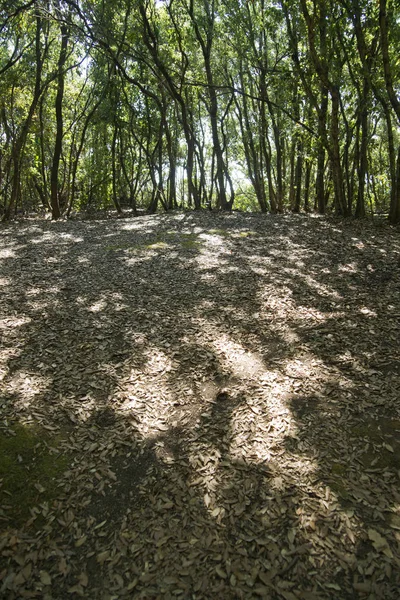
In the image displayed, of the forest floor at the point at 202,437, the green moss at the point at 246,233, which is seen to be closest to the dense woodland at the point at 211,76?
the green moss at the point at 246,233

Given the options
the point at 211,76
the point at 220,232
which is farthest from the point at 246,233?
the point at 211,76

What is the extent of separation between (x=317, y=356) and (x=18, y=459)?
3338mm

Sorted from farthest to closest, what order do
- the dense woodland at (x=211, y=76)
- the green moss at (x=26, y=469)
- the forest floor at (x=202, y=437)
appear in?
the dense woodland at (x=211, y=76), the green moss at (x=26, y=469), the forest floor at (x=202, y=437)

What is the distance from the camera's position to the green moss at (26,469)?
294cm

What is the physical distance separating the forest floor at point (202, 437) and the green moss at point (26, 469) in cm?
1

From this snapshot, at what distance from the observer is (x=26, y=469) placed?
3205mm

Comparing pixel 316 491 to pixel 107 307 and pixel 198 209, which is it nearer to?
pixel 107 307

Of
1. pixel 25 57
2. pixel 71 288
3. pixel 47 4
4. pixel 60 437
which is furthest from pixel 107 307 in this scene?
pixel 25 57

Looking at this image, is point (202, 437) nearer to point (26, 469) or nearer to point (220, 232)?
point (26, 469)

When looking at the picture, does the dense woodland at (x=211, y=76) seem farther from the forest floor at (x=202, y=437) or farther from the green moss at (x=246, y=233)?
the forest floor at (x=202, y=437)

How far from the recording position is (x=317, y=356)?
4551 mm

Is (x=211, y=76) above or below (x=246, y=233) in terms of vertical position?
above

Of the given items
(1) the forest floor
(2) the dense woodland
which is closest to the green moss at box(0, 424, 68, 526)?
(1) the forest floor

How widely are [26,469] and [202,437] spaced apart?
1549 millimetres
